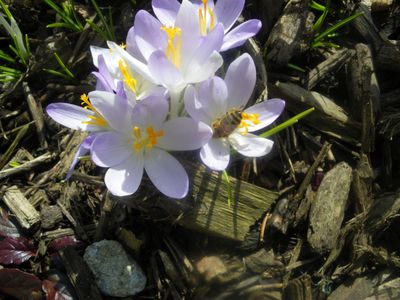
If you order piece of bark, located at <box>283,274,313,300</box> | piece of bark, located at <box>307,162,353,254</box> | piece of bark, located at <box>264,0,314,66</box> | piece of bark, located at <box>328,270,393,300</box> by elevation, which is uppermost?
piece of bark, located at <box>264,0,314,66</box>

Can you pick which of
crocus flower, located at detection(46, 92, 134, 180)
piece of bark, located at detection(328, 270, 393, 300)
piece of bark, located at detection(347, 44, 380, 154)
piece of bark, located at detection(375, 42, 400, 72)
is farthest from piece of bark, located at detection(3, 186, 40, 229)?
piece of bark, located at detection(375, 42, 400, 72)

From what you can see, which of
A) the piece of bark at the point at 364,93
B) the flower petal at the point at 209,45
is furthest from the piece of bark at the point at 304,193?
the flower petal at the point at 209,45

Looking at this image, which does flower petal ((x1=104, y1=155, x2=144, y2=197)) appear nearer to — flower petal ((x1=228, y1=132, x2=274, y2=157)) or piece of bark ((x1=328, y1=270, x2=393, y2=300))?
flower petal ((x1=228, y1=132, x2=274, y2=157))

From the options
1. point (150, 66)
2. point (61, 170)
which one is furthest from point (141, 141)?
point (61, 170)

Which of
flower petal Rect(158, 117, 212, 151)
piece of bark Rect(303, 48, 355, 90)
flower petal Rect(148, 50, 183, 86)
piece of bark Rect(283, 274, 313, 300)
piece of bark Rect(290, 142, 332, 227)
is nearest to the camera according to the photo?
flower petal Rect(148, 50, 183, 86)

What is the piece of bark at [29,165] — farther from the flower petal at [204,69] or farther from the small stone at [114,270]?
the flower petal at [204,69]
